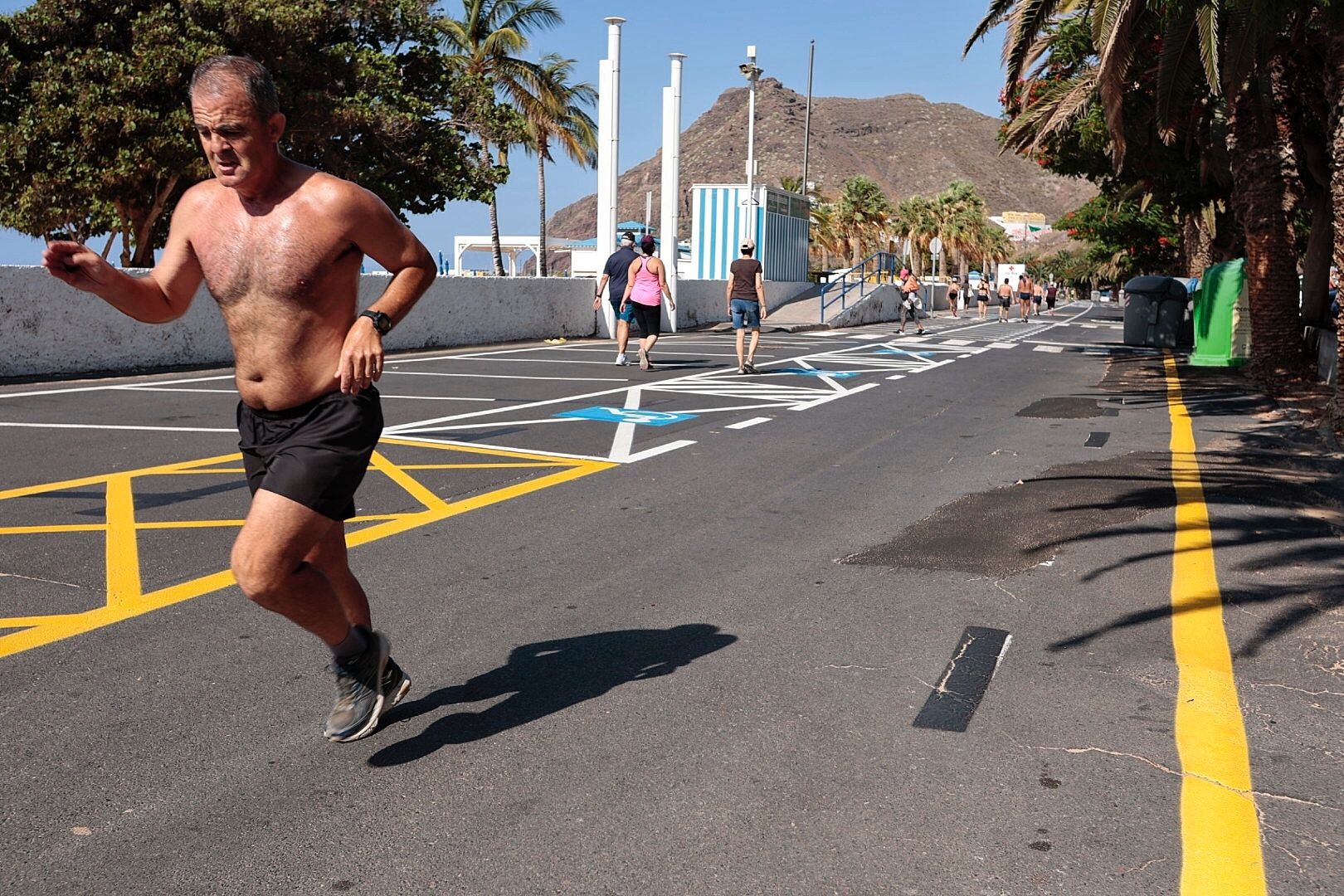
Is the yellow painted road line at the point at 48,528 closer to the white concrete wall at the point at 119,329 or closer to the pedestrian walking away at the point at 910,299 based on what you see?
the white concrete wall at the point at 119,329

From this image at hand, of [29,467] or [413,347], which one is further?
[413,347]

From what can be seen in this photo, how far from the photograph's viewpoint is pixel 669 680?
4.33 meters

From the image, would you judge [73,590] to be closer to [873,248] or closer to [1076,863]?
[1076,863]

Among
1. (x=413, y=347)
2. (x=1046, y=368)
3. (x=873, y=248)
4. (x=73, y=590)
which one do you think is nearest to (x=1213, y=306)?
(x=1046, y=368)

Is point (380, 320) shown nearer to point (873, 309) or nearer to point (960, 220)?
point (873, 309)

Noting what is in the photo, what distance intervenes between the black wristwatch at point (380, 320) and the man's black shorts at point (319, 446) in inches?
7.4

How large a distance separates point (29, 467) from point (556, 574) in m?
4.49

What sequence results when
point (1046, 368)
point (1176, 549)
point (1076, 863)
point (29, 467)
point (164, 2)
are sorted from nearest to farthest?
→ point (1076, 863)
point (1176, 549)
point (29, 467)
point (1046, 368)
point (164, 2)

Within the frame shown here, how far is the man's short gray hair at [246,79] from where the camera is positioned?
3385 millimetres

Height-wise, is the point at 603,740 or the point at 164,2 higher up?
the point at 164,2

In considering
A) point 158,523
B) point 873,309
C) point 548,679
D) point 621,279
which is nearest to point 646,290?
point 621,279

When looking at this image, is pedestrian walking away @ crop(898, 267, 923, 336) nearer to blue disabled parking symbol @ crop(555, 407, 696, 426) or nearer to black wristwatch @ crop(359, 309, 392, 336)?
blue disabled parking symbol @ crop(555, 407, 696, 426)

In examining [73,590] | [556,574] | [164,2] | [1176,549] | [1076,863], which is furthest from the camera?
[164,2]

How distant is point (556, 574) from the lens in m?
5.81
